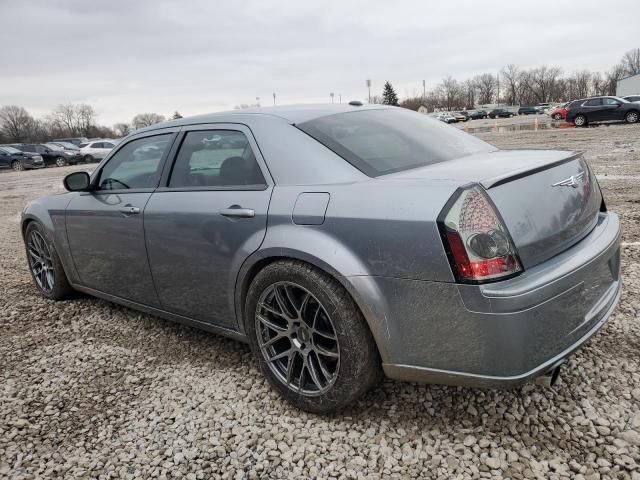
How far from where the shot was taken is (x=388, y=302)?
2057 millimetres

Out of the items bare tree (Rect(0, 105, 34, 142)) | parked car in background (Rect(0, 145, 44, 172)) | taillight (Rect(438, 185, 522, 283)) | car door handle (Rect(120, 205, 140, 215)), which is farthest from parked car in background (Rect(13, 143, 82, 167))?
bare tree (Rect(0, 105, 34, 142))

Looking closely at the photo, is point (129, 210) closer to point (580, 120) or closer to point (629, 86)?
point (580, 120)

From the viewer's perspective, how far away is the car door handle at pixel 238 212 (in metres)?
2.50

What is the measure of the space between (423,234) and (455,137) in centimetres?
135

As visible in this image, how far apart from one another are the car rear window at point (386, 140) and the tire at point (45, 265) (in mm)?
2691

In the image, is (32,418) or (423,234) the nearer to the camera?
(423,234)

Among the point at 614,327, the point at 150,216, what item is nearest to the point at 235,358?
the point at 150,216

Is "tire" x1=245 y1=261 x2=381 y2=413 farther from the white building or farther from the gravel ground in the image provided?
the white building

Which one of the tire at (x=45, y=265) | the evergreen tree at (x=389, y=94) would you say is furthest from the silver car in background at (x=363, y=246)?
the evergreen tree at (x=389, y=94)

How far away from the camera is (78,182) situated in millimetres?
3686

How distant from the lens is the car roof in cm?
274

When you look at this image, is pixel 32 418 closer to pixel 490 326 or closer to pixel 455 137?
pixel 490 326

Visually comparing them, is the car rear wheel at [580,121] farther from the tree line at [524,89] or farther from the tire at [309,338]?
the tree line at [524,89]

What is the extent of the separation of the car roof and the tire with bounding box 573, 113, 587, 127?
80.5 ft
